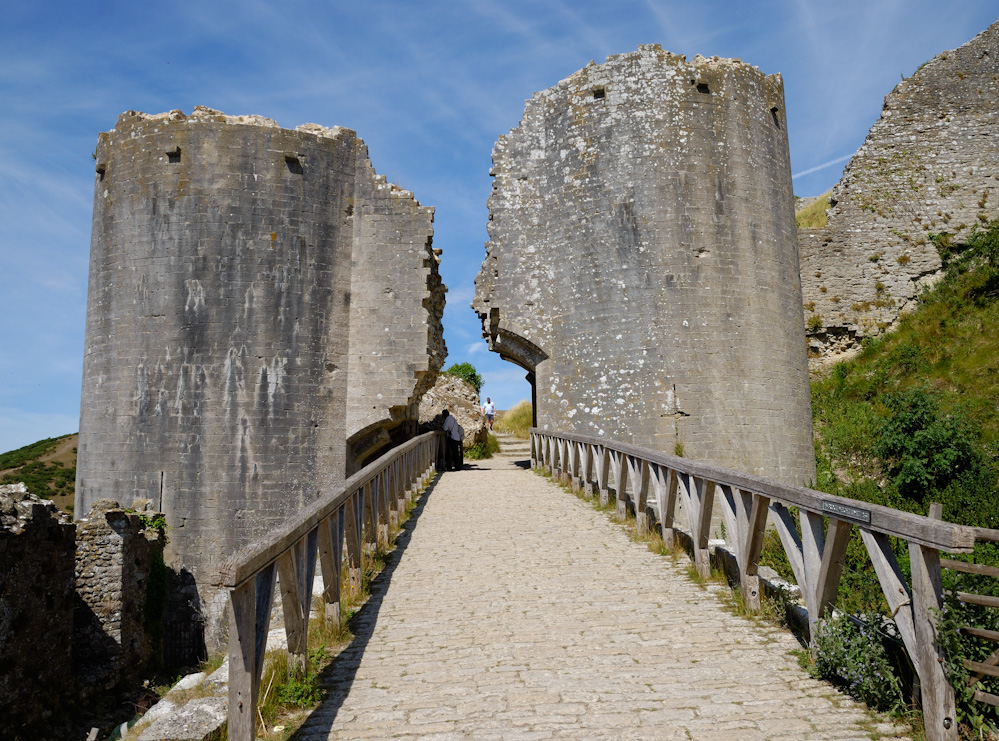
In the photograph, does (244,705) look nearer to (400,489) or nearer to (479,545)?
(479,545)

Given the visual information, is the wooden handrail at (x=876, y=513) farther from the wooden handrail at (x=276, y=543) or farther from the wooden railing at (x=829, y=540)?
the wooden handrail at (x=276, y=543)

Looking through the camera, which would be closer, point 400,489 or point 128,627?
point 400,489

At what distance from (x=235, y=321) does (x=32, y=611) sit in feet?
17.5

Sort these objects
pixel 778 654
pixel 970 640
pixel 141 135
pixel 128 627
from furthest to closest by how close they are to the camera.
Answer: pixel 141 135 < pixel 128 627 < pixel 778 654 < pixel 970 640

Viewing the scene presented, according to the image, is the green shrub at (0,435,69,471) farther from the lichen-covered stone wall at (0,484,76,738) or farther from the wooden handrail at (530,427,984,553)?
the wooden handrail at (530,427,984,553)

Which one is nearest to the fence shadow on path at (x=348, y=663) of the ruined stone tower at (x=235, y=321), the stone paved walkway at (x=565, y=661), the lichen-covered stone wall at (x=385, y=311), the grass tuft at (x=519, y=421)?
the stone paved walkway at (x=565, y=661)

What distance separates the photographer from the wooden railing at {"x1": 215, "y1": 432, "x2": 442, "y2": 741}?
10.7 ft

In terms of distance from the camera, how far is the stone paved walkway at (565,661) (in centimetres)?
357

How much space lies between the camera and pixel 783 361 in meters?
13.8

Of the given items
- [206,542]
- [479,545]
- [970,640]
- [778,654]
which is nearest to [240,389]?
[206,542]

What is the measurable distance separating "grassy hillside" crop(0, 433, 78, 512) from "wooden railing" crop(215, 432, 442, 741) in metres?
23.1

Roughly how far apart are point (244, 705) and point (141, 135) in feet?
41.3

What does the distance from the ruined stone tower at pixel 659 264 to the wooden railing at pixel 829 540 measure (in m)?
6.01

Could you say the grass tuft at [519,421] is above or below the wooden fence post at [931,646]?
above
